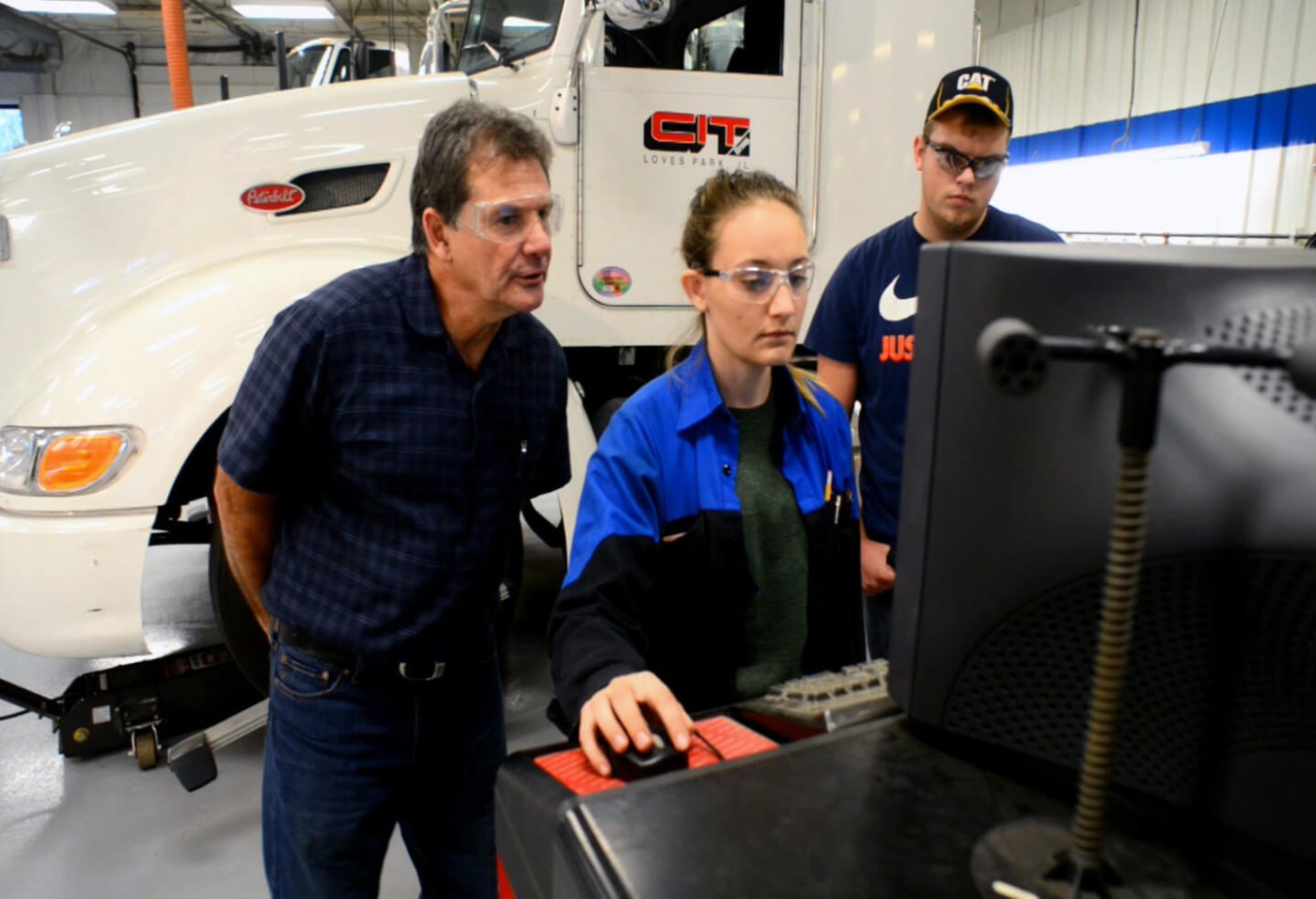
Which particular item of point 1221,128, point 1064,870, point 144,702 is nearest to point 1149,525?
point 1064,870

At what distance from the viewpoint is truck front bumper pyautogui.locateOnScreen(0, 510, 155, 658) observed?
7.25 ft

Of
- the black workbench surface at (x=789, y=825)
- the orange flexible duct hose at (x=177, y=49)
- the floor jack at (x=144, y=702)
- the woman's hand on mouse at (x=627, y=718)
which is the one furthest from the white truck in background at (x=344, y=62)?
the black workbench surface at (x=789, y=825)

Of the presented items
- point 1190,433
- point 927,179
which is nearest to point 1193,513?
point 1190,433

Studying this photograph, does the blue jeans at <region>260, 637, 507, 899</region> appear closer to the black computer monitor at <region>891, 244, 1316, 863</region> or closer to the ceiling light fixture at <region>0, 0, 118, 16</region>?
the black computer monitor at <region>891, 244, 1316, 863</region>

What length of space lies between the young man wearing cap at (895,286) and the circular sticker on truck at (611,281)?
0.92 metres

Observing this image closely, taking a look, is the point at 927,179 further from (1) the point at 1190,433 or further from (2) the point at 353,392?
(1) the point at 1190,433

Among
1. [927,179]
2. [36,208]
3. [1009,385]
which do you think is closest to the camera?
[1009,385]

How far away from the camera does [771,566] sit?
1.27 metres

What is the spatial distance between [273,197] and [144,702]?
151cm

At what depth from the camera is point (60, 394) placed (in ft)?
7.23

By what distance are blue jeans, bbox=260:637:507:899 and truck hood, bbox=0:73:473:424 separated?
1290mm

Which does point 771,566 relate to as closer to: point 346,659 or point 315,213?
point 346,659

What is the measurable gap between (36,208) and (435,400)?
1687 mm

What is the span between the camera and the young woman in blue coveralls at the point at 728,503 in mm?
1143
